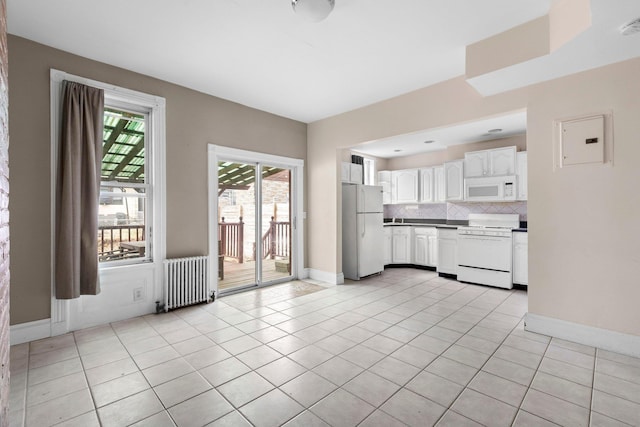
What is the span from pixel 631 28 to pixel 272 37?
9.04 feet

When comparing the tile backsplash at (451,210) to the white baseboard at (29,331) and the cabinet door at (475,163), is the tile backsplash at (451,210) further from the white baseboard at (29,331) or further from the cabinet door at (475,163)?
the white baseboard at (29,331)

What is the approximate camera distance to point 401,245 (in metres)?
6.62

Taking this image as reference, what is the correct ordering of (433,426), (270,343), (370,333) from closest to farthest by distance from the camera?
(433,426)
(270,343)
(370,333)

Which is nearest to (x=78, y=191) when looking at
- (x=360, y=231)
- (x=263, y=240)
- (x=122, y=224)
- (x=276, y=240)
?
(x=122, y=224)

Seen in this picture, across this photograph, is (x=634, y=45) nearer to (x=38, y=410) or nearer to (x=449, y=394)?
(x=449, y=394)

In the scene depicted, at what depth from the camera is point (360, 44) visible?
293 centimetres

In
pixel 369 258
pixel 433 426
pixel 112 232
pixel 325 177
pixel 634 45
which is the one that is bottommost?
pixel 433 426

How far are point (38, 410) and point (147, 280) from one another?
178 cm

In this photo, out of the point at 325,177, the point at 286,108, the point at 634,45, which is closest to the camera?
the point at 634,45

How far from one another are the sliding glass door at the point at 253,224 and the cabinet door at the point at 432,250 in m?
2.90

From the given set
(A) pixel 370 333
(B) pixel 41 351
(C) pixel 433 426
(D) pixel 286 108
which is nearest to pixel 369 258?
(A) pixel 370 333

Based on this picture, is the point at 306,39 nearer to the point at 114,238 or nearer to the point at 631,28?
the point at 631,28

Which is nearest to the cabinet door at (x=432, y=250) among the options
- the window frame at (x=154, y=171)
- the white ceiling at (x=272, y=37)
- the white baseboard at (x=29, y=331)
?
the white ceiling at (x=272, y=37)

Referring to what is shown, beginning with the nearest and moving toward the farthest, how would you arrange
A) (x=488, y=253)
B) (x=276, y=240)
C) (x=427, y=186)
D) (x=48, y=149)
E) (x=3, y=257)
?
(x=3, y=257), (x=48, y=149), (x=488, y=253), (x=276, y=240), (x=427, y=186)
